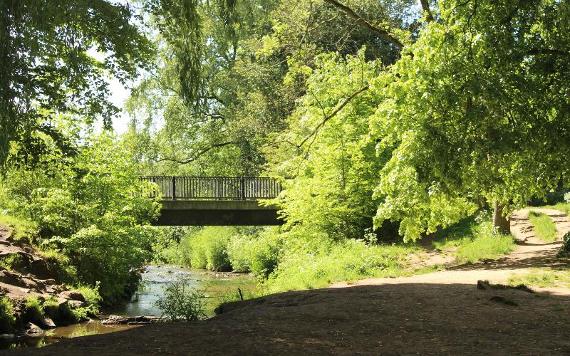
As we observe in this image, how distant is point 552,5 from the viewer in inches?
504

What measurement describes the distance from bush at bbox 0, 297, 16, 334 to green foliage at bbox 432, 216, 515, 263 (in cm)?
1247

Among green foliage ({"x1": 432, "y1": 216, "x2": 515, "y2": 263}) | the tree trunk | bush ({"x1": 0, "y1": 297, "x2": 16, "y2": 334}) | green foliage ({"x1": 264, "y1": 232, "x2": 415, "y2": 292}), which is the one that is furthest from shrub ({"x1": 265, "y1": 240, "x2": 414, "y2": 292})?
bush ({"x1": 0, "y1": 297, "x2": 16, "y2": 334})

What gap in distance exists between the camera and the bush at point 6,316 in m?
13.3

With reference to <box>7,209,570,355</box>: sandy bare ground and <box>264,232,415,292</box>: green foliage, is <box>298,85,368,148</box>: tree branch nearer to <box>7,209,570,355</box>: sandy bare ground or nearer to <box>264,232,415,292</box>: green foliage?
<box>264,232,415,292</box>: green foliage

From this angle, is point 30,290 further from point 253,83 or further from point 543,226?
point 253,83

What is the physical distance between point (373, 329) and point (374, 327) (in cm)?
15

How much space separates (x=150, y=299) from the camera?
22.0 metres

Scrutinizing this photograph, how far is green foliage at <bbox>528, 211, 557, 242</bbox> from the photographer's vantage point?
2078 cm

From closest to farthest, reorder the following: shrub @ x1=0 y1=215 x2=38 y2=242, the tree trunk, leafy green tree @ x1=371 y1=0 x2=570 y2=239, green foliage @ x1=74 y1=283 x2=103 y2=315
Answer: leafy green tree @ x1=371 y1=0 x2=570 y2=239 < green foliage @ x1=74 y1=283 x2=103 y2=315 < shrub @ x1=0 y1=215 x2=38 y2=242 < the tree trunk

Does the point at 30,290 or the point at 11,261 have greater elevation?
the point at 11,261

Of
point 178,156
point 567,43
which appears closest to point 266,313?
point 567,43

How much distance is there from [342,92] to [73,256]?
11.5m

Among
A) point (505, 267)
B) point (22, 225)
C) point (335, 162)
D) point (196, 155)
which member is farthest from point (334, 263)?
point (196, 155)

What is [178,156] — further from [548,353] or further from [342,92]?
[548,353]
